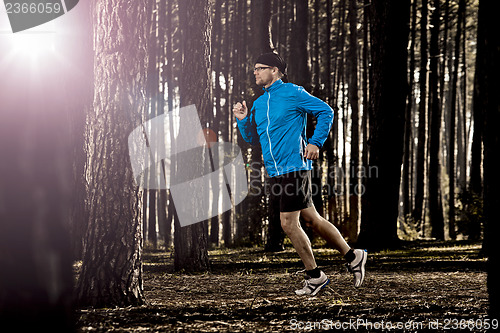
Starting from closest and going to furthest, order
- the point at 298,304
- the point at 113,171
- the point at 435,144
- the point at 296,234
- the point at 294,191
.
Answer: the point at 113,171, the point at 298,304, the point at 294,191, the point at 296,234, the point at 435,144

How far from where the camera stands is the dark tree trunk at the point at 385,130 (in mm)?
11906

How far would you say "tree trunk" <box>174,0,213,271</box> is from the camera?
26.1ft

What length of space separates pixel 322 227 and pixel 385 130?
23.1 feet

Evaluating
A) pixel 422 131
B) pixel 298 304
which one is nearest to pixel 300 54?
pixel 422 131

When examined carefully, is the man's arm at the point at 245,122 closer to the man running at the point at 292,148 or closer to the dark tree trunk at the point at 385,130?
the man running at the point at 292,148

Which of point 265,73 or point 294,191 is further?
point 265,73

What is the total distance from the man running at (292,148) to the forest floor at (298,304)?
43cm

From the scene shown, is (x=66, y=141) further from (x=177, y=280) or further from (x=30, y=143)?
(x=177, y=280)

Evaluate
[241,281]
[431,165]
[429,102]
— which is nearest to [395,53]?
[241,281]

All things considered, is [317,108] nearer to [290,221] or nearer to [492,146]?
[290,221]

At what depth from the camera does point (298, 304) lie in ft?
15.7

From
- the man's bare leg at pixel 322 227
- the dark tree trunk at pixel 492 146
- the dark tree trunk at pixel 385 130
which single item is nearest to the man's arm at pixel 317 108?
the man's bare leg at pixel 322 227

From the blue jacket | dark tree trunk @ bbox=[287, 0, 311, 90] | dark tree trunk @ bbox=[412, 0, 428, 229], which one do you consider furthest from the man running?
dark tree trunk @ bbox=[412, 0, 428, 229]

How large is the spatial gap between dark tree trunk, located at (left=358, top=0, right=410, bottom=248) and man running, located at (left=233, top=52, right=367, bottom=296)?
6.62 m
